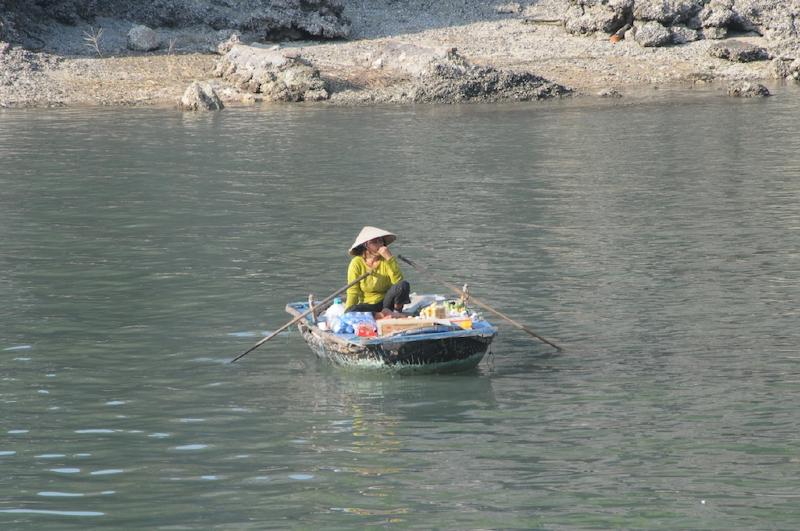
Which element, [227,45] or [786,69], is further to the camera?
[786,69]

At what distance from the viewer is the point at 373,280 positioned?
1534cm

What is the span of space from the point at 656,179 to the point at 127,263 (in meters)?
11.9

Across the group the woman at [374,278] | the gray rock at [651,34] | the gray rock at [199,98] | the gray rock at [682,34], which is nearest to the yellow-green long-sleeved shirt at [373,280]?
the woman at [374,278]

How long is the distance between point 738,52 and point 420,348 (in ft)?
120

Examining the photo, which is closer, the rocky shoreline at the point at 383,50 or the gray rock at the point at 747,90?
the gray rock at the point at 747,90

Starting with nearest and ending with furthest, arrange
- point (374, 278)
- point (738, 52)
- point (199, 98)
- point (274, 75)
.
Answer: point (374, 278) → point (199, 98) → point (274, 75) → point (738, 52)

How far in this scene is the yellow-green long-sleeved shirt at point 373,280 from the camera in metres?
15.3

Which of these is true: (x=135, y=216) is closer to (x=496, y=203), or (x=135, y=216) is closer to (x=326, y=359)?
(x=496, y=203)

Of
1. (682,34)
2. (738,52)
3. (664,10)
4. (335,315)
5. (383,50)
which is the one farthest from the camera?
(682,34)

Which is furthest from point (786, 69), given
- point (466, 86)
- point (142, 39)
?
point (142, 39)

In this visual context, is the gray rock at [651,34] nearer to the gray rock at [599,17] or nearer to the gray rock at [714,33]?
the gray rock at [599,17]

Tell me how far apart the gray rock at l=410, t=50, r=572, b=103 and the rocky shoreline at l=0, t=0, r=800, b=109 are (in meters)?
0.04

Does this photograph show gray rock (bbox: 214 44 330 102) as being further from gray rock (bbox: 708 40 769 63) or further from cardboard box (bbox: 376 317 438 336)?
cardboard box (bbox: 376 317 438 336)

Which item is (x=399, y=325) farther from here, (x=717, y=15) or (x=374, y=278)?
(x=717, y=15)
